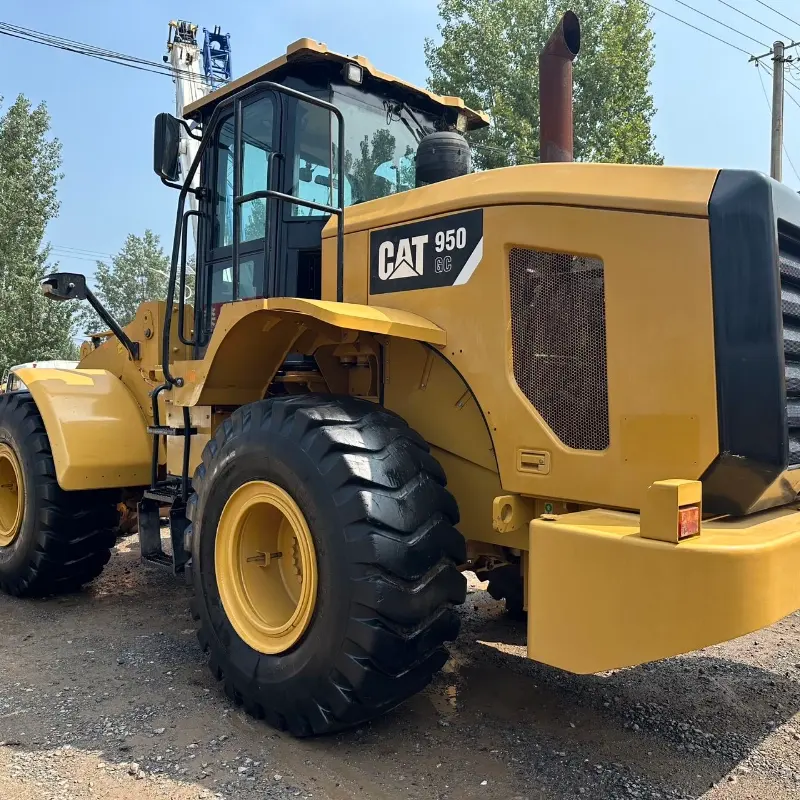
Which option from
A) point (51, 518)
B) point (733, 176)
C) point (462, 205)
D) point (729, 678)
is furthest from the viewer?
point (51, 518)

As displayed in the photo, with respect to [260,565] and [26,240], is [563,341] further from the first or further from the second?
[26,240]

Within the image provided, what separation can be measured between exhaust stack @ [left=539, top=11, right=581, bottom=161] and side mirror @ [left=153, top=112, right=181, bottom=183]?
6.44ft

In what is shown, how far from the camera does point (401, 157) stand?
4.46 m

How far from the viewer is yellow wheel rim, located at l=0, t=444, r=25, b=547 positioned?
5.00m

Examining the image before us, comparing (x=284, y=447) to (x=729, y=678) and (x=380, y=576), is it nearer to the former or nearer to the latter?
(x=380, y=576)

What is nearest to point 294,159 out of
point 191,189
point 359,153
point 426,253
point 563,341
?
point 359,153

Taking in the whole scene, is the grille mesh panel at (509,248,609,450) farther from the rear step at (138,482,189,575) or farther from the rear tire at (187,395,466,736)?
the rear step at (138,482,189,575)

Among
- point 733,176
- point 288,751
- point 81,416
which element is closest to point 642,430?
point 733,176

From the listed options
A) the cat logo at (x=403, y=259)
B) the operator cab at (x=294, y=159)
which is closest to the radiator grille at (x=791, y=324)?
the cat logo at (x=403, y=259)

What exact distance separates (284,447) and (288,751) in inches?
46.2

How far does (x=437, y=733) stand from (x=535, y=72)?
1878 cm

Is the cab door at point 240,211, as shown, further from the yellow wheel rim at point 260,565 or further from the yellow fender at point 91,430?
the yellow wheel rim at point 260,565

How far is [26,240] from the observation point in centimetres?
2067

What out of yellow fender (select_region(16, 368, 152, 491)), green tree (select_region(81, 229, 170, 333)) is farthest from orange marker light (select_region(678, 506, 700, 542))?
green tree (select_region(81, 229, 170, 333))
